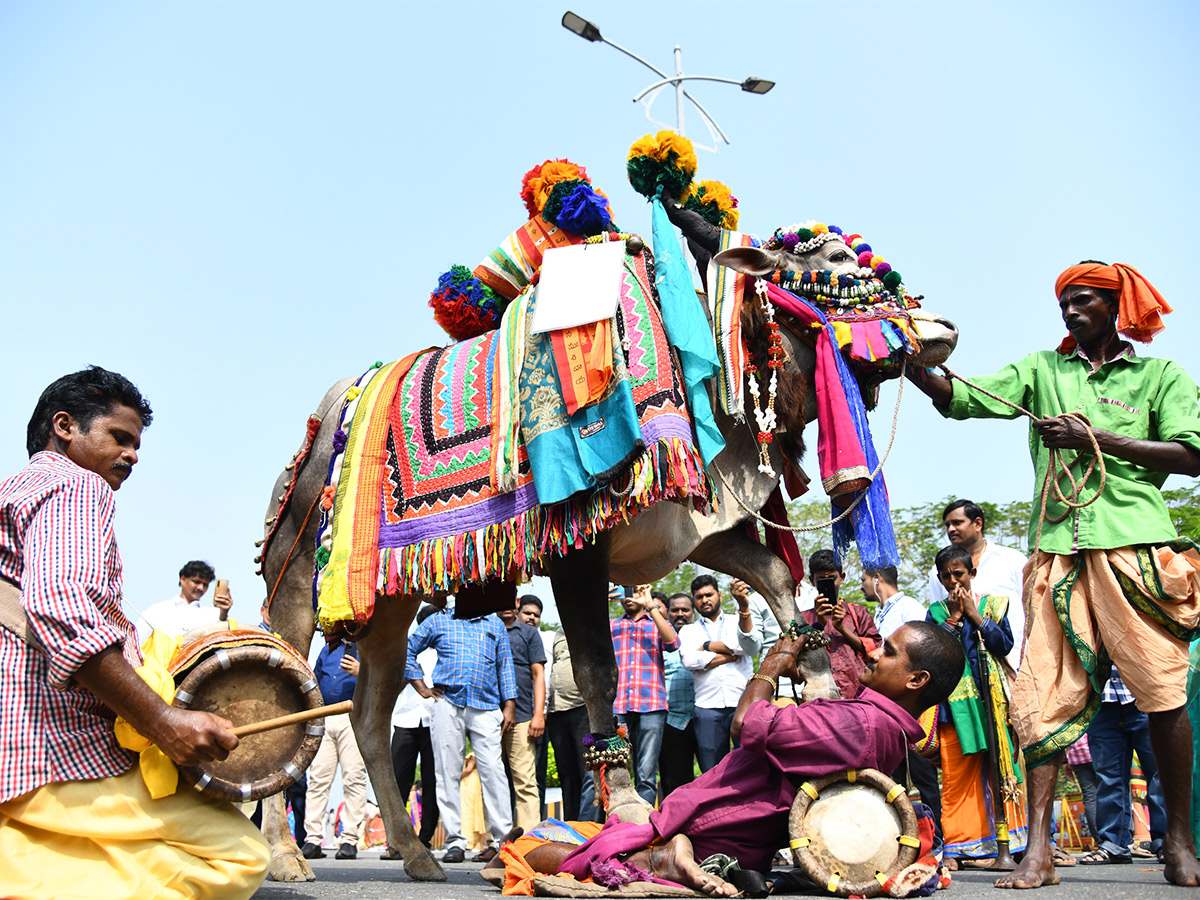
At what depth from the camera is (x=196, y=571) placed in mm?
10203

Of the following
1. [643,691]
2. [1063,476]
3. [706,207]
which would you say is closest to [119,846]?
[1063,476]

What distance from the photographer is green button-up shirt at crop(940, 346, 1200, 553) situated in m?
4.67

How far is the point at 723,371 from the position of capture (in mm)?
5320

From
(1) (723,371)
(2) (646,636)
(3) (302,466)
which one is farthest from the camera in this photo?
(2) (646,636)

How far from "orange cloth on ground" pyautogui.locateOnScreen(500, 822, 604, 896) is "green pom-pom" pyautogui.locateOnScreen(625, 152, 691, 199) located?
3352mm

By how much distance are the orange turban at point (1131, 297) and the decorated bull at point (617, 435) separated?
0.69 meters

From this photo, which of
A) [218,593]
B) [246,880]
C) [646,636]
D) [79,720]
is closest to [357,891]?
[246,880]

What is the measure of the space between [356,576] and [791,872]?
251 cm

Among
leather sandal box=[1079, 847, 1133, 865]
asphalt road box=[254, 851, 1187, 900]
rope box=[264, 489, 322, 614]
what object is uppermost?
rope box=[264, 489, 322, 614]

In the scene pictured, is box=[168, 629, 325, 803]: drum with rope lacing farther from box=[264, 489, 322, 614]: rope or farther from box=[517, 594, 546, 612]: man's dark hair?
box=[517, 594, 546, 612]: man's dark hair

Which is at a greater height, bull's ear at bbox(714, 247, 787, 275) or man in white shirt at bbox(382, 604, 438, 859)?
bull's ear at bbox(714, 247, 787, 275)

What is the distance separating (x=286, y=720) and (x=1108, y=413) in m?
3.72

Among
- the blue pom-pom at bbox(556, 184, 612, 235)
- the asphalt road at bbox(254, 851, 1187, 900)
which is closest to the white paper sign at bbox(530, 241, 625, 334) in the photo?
the blue pom-pom at bbox(556, 184, 612, 235)

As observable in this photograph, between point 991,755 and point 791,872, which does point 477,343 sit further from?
point 991,755
